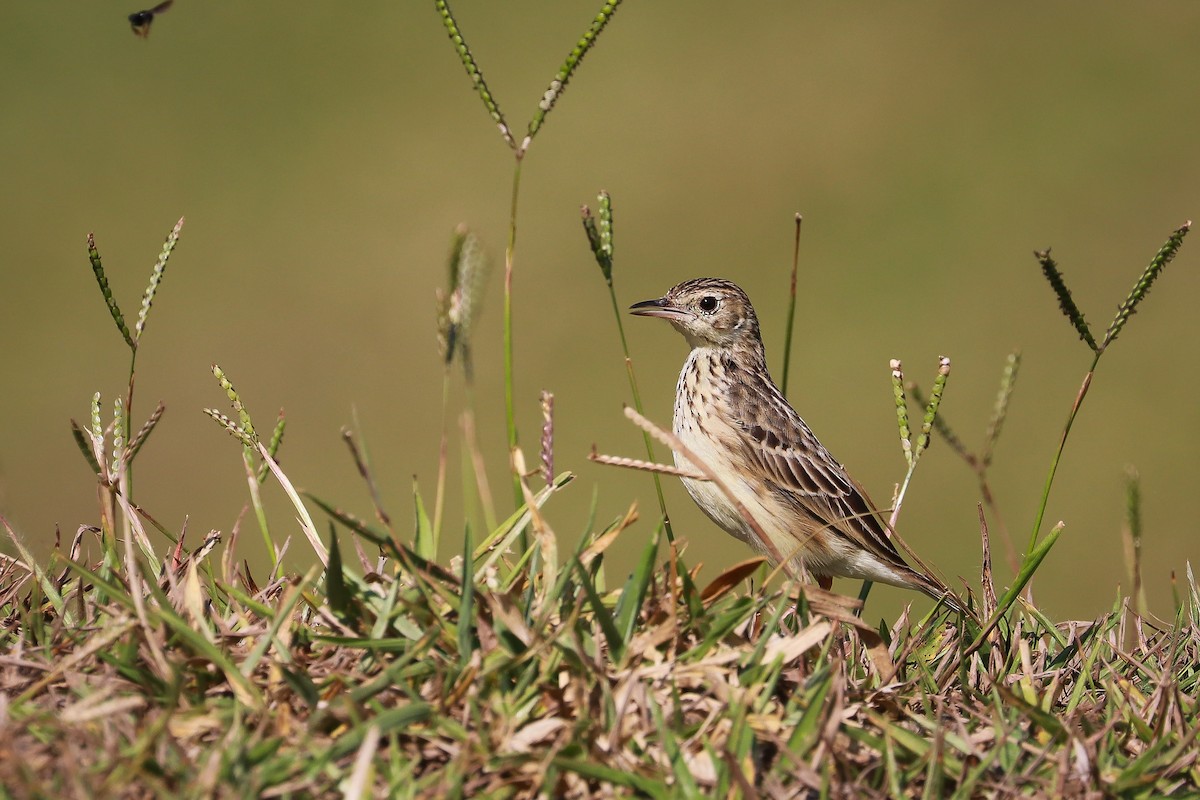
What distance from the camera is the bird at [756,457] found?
469cm

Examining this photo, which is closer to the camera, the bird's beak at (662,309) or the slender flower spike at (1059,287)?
the slender flower spike at (1059,287)

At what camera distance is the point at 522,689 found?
7.92 feet

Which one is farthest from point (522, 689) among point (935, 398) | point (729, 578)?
point (935, 398)

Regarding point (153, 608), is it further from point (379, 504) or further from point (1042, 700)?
point (1042, 700)

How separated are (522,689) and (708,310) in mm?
3297

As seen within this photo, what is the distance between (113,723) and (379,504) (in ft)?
2.09

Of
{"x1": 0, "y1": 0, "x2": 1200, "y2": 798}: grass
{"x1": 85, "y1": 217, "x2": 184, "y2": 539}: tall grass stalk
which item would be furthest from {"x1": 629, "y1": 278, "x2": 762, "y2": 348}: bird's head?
{"x1": 85, "y1": 217, "x2": 184, "y2": 539}: tall grass stalk

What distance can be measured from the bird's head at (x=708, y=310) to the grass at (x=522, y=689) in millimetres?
2559

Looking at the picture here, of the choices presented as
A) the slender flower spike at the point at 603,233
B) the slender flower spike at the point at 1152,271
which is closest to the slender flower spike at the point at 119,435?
the slender flower spike at the point at 603,233

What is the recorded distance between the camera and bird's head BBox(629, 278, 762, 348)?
214 inches

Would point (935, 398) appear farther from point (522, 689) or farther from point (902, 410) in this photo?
point (522, 689)

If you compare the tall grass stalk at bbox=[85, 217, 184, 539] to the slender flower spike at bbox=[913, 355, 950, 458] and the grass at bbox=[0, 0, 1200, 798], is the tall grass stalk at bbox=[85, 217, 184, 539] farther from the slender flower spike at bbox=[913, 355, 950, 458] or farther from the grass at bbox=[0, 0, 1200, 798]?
the slender flower spike at bbox=[913, 355, 950, 458]

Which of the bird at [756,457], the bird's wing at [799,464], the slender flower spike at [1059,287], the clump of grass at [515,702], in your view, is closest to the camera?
the clump of grass at [515,702]

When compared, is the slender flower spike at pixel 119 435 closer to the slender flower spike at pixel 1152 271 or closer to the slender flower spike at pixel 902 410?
the slender flower spike at pixel 902 410
